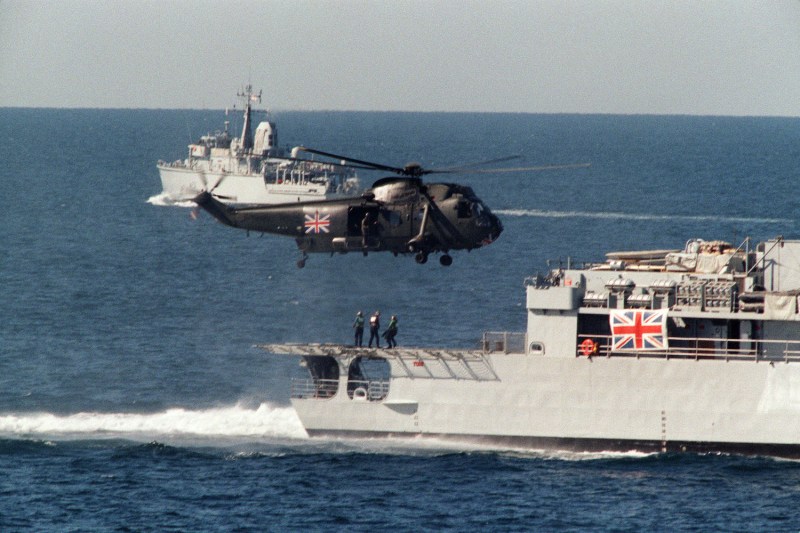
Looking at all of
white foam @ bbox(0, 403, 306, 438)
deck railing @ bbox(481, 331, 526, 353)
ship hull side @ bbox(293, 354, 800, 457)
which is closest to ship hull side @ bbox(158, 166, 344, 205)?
white foam @ bbox(0, 403, 306, 438)

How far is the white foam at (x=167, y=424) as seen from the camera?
176 feet

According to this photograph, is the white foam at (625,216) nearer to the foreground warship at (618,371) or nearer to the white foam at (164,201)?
the white foam at (164,201)

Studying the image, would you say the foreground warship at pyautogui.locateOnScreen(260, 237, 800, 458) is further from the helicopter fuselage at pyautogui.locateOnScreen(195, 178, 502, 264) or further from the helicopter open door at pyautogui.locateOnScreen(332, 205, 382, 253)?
the helicopter open door at pyautogui.locateOnScreen(332, 205, 382, 253)

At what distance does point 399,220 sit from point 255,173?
84098mm

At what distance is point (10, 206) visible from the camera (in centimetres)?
13538

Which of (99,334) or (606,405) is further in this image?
(99,334)

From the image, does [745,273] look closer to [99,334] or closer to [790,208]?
[99,334]

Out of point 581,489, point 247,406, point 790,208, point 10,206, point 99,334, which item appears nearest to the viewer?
point 581,489

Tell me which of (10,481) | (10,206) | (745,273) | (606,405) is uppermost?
(10,206)

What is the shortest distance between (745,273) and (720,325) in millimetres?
2467

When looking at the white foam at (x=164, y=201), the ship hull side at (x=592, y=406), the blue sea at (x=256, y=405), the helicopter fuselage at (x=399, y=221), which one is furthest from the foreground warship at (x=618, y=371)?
the white foam at (x=164, y=201)

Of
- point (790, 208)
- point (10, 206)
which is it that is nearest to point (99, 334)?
point (10, 206)

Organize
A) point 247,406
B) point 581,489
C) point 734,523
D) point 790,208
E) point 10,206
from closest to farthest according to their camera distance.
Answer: point 734,523 → point 581,489 → point 247,406 → point 790,208 → point 10,206

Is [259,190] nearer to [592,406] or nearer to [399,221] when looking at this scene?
[399,221]
